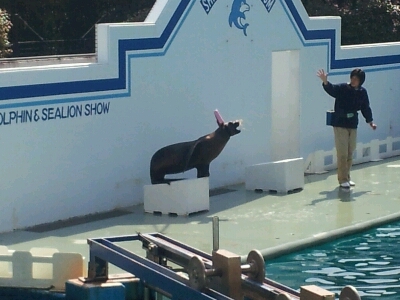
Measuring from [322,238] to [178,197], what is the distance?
1921 millimetres

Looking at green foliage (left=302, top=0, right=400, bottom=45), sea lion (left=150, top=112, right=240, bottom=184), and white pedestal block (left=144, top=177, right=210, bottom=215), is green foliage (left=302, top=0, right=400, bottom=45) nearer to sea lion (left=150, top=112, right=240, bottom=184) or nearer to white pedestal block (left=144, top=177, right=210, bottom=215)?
sea lion (left=150, top=112, right=240, bottom=184)

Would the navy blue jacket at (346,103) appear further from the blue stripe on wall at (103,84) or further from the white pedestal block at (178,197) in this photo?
the white pedestal block at (178,197)

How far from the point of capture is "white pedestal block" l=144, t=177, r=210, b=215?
11.1 meters

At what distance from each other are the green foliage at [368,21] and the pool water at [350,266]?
44.5 feet

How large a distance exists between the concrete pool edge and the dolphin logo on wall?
12.1 ft

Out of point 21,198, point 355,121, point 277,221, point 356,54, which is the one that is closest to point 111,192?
point 21,198

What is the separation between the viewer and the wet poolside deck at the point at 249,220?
986 cm

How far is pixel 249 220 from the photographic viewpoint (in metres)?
10.9

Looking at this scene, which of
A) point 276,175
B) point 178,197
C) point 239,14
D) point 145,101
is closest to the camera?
point 178,197

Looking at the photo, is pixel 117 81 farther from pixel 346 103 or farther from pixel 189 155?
pixel 346 103

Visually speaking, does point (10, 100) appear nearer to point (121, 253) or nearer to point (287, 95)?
Result: point (121, 253)

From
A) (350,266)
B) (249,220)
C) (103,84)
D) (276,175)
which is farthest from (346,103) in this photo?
(350,266)

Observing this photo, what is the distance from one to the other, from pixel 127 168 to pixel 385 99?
6.58 m

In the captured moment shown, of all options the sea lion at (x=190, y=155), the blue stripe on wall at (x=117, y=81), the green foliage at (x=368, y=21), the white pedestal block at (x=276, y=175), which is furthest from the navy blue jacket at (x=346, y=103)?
the green foliage at (x=368, y=21)
